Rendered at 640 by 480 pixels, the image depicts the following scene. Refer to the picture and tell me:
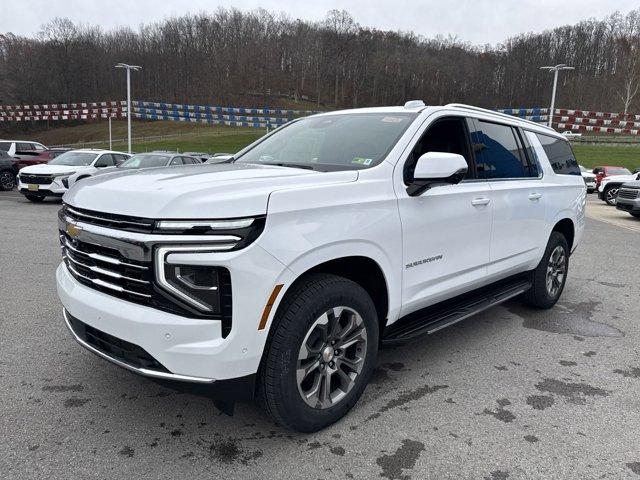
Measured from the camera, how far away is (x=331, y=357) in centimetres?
280

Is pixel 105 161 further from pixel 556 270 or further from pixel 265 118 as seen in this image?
pixel 265 118

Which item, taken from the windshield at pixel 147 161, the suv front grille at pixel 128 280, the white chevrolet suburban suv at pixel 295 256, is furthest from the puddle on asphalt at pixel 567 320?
the windshield at pixel 147 161

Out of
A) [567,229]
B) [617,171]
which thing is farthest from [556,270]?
[617,171]

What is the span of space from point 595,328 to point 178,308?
418 centimetres

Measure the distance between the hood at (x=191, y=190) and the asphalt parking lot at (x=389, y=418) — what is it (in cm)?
128

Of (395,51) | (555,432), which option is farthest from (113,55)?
(555,432)

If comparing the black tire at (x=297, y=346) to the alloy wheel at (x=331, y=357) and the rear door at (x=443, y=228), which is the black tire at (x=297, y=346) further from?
the rear door at (x=443, y=228)

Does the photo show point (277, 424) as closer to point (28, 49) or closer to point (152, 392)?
point (152, 392)

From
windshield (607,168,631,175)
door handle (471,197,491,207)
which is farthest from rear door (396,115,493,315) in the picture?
windshield (607,168,631,175)

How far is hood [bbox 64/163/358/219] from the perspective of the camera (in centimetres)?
227

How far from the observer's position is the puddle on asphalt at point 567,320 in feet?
15.3

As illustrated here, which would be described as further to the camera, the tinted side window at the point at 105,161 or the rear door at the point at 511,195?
the tinted side window at the point at 105,161

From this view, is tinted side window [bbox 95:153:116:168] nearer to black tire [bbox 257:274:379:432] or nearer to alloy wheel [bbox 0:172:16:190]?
alloy wheel [bbox 0:172:16:190]

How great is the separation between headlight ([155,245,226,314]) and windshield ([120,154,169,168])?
517 inches
